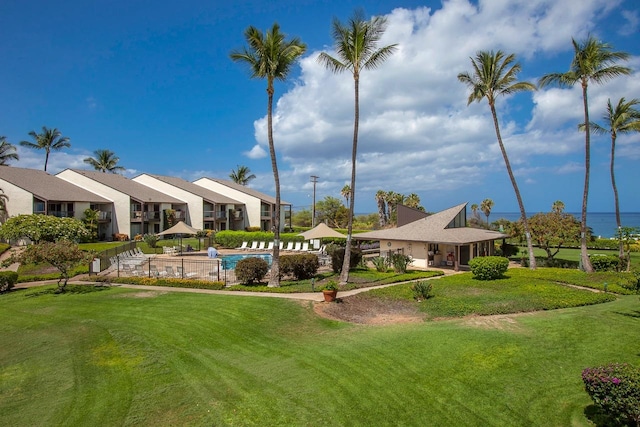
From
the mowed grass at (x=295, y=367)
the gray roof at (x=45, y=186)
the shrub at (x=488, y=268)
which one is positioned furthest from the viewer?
the gray roof at (x=45, y=186)

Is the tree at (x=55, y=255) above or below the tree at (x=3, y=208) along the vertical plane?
below

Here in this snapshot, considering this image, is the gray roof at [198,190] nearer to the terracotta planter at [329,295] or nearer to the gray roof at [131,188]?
the gray roof at [131,188]

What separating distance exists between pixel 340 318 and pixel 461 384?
6029mm

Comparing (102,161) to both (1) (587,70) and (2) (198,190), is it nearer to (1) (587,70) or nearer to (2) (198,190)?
(2) (198,190)

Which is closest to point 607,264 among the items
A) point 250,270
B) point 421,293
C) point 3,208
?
point 421,293

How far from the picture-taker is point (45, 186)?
1662 inches

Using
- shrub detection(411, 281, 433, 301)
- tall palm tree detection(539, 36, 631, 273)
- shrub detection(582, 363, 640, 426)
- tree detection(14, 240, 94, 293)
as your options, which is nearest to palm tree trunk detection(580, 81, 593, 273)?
tall palm tree detection(539, 36, 631, 273)

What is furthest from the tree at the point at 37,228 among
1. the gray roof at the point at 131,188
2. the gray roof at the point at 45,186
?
the gray roof at the point at 131,188

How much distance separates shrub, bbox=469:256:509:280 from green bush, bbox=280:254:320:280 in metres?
8.82

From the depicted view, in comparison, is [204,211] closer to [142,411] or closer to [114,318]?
[114,318]

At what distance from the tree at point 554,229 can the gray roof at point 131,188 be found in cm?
4210

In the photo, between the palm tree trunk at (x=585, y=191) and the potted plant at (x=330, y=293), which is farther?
the palm tree trunk at (x=585, y=191)

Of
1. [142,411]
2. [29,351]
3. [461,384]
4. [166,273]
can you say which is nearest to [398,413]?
[461,384]

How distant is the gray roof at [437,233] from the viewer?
2706 cm
